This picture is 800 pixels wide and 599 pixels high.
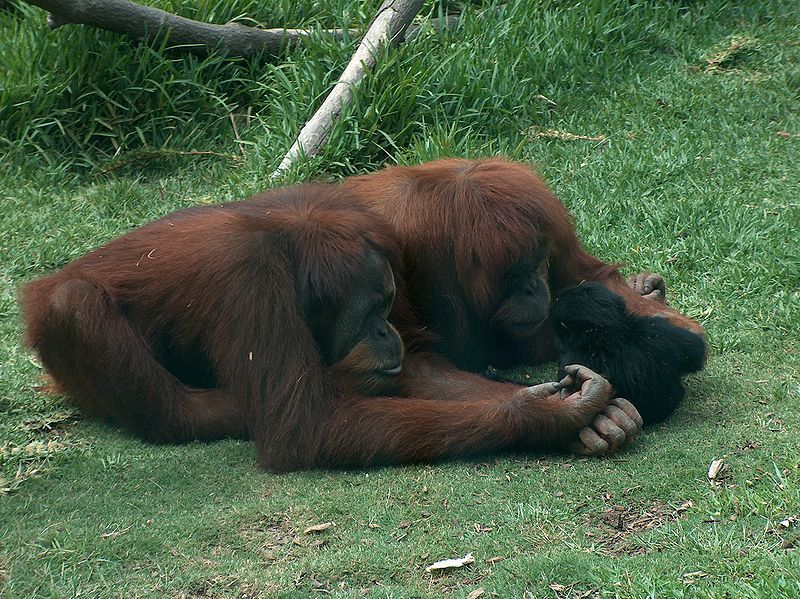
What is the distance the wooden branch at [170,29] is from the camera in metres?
5.91

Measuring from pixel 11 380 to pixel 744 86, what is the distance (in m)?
4.79

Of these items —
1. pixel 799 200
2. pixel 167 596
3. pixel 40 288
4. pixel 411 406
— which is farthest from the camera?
pixel 799 200

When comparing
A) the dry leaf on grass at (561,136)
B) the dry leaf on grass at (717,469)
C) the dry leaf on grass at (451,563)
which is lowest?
the dry leaf on grass at (451,563)

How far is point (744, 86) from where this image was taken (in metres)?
6.67

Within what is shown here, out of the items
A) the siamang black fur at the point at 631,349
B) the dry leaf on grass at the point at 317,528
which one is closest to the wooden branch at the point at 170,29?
the siamang black fur at the point at 631,349

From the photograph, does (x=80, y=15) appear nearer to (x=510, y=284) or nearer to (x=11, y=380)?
(x=11, y=380)

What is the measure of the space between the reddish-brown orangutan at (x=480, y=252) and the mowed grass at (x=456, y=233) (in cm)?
41

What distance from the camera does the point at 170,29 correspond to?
6.31 meters

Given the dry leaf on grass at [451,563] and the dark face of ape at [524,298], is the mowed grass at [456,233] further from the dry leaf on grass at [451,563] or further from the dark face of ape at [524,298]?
the dark face of ape at [524,298]

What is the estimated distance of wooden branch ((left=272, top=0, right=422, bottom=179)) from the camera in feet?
18.9

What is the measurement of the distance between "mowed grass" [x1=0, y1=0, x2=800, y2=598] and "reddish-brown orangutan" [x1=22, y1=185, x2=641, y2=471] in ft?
0.38

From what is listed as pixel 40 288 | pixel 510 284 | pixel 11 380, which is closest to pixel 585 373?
pixel 510 284

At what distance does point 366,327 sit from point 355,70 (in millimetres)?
2850

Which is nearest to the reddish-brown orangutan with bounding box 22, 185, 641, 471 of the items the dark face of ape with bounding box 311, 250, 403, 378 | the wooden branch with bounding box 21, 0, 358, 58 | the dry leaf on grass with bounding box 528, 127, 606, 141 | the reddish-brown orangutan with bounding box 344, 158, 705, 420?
the dark face of ape with bounding box 311, 250, 403, 378
